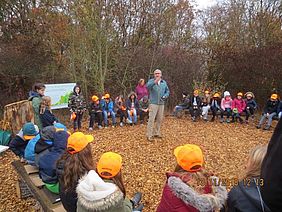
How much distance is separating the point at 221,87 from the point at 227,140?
15.9 ft

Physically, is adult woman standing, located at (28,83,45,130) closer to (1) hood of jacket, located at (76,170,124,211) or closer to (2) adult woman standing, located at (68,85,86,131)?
(2) adult woman standing, located at (68,85,86,131)

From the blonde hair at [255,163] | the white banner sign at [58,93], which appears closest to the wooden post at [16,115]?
the white banner sign at [58,93]

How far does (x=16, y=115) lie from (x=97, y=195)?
5.45m

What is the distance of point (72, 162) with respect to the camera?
264 centimetres

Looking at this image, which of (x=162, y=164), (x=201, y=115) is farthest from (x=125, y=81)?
(x=162, y=164)

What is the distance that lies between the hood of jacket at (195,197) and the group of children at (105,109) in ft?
19.9

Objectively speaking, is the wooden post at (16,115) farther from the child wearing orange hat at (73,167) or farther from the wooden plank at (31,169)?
the child wearing orange hat at (73,167)

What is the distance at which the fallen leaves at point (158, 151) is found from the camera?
168 inches

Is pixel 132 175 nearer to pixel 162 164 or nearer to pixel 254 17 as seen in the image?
pixel 162 164

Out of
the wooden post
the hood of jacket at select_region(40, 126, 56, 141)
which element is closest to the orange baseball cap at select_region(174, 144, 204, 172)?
the hood of jacket at select_region(40, 126, 56, 141)

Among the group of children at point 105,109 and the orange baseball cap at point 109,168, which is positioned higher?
the orange baseball cap at point 109,168

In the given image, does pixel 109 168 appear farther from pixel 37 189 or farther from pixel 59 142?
pixel 37 189

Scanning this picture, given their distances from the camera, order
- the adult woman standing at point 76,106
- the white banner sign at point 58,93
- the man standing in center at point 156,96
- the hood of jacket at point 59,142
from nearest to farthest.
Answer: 1. the hood of jacket at point 59,142
2. the man standing in center at point 156,96
3. the adult woman standing at point 76,106
4. the white banner sign at point 58,93

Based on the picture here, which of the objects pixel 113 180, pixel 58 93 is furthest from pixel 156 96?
pixel 113 180
